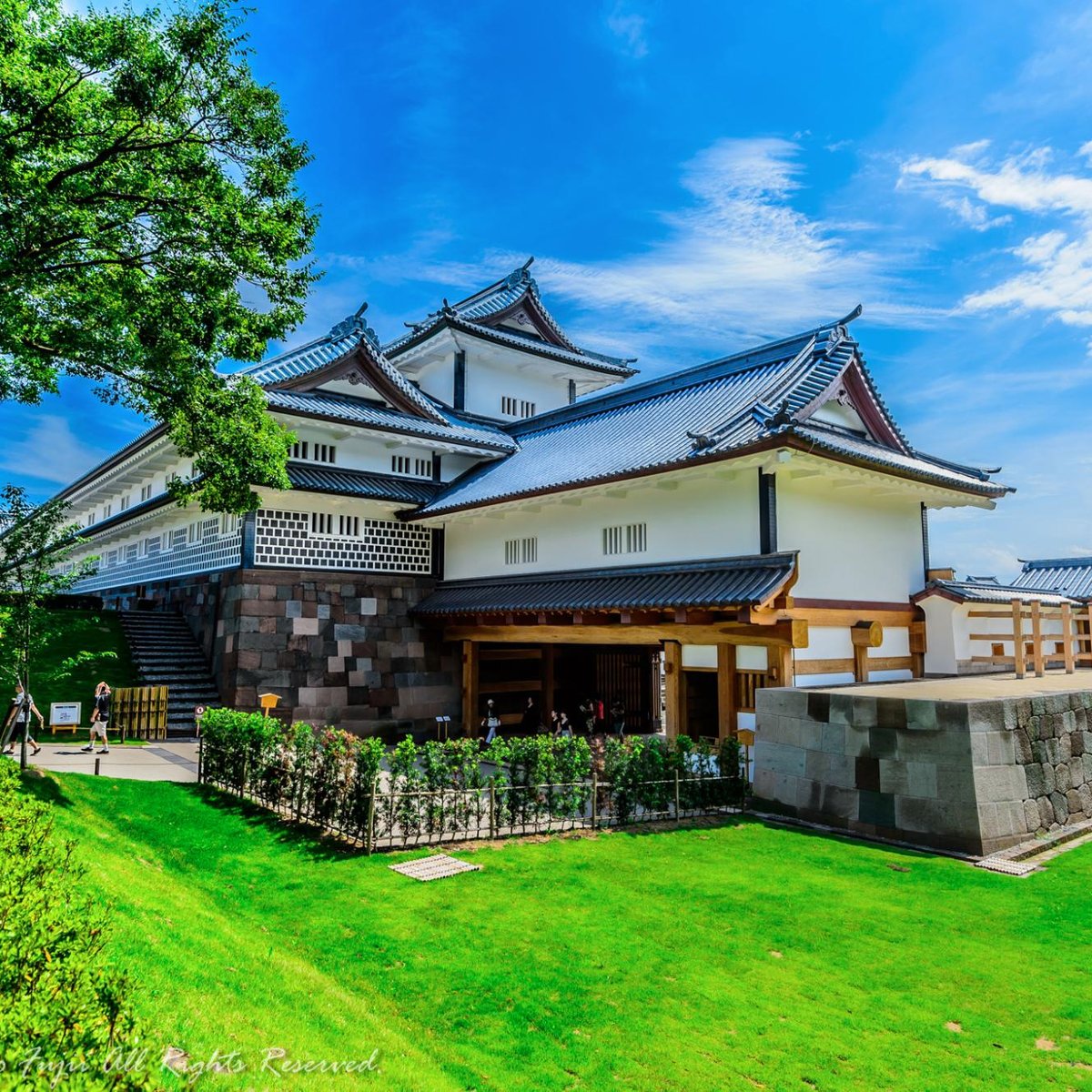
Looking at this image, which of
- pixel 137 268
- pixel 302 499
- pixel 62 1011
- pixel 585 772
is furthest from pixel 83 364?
pixel 62 1011

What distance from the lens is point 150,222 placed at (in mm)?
11977

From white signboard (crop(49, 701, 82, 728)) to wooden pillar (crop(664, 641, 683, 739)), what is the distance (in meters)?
14.2

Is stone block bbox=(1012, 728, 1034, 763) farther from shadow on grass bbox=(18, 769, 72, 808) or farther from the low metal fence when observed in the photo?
shadow on grass bbox=(18, 769, 72, 808)

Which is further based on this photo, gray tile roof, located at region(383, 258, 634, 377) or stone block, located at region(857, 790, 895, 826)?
gray tile roof, located at region(383, 258, 634, 377)

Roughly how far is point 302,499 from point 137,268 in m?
9.57

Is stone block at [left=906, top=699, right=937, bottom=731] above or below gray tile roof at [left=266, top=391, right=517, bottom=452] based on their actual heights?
below

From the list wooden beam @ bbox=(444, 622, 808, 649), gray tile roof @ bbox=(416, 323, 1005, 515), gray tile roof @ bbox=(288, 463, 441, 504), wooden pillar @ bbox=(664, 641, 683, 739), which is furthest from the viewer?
gray tile roof @ bbox=(288, 463, 441, 504)

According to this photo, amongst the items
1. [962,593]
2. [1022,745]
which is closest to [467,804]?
[1022,745]

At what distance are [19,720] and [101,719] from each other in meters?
2.05

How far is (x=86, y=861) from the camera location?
7.87 m

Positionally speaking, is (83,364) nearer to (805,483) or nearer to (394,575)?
(394,575)

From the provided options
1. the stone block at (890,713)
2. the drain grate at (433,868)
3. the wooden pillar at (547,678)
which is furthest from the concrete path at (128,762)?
the stone block at (890,713)

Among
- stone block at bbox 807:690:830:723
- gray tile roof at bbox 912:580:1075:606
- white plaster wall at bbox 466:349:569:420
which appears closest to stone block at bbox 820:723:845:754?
stone block at bbox 807:690:830:723

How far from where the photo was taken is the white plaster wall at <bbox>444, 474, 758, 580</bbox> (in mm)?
15938
